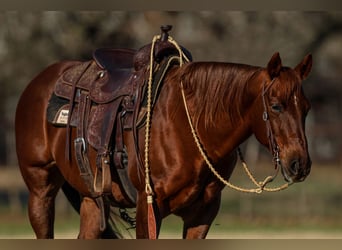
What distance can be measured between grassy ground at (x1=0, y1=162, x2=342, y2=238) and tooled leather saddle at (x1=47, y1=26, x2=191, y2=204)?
4439 mm

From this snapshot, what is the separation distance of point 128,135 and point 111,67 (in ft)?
2.10

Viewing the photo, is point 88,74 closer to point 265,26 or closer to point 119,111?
point 119,111

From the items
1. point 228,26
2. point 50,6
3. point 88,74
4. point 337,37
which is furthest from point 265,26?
A: point 50,6

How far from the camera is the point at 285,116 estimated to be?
3.40 m

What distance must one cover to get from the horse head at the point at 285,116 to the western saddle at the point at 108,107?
679 mm

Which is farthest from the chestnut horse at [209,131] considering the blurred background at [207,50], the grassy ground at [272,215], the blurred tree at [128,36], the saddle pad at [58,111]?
the blurred tree at [128,36]

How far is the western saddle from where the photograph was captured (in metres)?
4.02

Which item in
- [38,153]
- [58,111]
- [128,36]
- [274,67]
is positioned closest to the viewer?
[274,67]

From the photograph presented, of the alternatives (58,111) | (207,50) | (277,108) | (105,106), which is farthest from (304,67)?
(207,50)

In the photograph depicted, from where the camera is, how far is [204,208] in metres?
4.07

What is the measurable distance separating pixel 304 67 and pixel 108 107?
3.78ft

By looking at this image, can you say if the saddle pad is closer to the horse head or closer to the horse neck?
the horse neck

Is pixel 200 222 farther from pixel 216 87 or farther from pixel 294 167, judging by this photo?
pixel 294 167

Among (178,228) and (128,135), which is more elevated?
(128,135)
